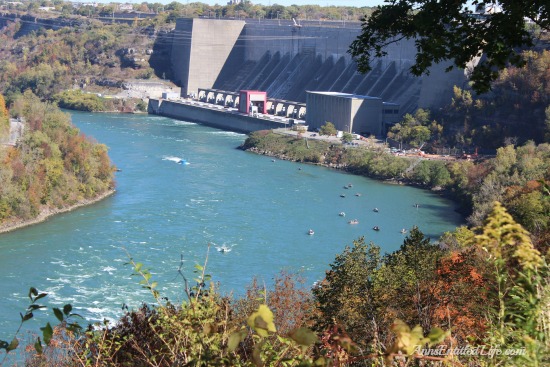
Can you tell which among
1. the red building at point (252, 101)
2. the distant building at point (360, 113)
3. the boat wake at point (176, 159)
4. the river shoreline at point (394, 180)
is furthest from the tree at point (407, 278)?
the red building at point (252, 101)

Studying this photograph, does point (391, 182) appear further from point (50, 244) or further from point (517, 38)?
point (517, 38)

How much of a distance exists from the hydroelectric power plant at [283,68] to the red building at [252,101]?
8.6 inches

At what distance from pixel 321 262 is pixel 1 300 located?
3.14 metres

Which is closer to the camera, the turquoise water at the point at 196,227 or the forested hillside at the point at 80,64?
the turquoise water at the point at 196,227

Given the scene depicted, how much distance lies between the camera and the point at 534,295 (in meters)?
1.41

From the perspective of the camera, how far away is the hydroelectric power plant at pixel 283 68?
19.3 meters

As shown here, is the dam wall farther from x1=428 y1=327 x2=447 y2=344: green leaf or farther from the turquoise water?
x1=428 y1=327 x2=447 y2=344: green leaf

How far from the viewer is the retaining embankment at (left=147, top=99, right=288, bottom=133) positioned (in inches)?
815

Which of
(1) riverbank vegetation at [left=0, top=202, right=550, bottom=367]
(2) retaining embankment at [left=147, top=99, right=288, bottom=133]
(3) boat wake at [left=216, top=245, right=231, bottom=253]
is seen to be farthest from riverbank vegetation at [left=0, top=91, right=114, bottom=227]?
(2) retaining embankment at [left=147, top=99, right=288, bottom=133]

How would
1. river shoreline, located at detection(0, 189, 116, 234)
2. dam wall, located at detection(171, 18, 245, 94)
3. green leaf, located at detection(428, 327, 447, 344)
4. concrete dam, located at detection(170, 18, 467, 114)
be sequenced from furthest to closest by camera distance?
dam wall, located at detection(171, 18, 245, 94) < concrete dam, located at detection(170, 18, 467, 114) < river shoreline, located at detection(0, 189, 116, 234) < green leaf, located at detection(428, 327, 447, 344)

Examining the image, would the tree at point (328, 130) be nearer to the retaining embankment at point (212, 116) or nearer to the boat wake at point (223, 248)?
the retaining embankment at point (212, 116)

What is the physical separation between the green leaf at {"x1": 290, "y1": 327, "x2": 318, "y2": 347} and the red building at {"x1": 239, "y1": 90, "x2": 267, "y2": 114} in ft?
68.2

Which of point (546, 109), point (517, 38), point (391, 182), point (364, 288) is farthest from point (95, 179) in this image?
point (517, 38)

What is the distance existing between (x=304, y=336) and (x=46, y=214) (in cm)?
1071
